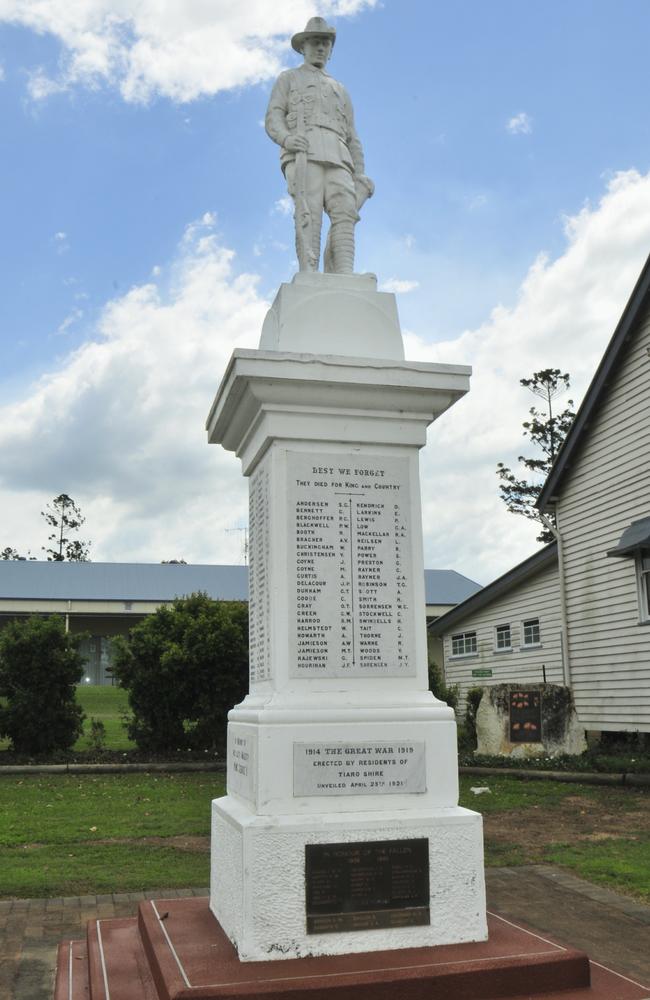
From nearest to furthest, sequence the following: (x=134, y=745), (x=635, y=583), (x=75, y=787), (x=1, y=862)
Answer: (x=1, y=862) < (x=75, y=787) < (x=635, y=583) < (x=134, y=745)

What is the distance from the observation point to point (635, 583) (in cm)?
1595

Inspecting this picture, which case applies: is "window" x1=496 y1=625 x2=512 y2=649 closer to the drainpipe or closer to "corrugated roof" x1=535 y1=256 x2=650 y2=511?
the drainpipe

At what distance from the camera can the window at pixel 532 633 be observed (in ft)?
67.3

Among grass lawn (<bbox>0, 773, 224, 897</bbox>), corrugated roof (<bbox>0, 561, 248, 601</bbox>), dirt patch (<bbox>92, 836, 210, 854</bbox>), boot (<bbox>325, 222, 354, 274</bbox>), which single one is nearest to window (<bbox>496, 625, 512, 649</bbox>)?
grass lawn (<bbox>0, 773, 224, 897</bbox>)

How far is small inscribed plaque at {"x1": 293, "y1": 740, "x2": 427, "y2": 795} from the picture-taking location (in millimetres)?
4641

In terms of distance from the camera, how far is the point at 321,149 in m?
5.73

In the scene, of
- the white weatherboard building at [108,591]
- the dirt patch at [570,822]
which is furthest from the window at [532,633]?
the white weatherboard building at [108,591]

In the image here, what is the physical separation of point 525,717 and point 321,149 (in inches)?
480

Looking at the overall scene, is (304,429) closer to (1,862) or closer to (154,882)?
(154,882)

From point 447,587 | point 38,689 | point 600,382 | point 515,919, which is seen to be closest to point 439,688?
point 600,382

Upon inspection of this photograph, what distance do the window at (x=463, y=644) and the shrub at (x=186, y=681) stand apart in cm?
910

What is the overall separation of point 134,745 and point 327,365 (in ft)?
46.0

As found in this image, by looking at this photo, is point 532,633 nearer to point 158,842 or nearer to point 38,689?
point 38,689

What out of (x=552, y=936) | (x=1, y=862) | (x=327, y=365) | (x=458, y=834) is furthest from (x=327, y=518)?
(x=1, y=862)
